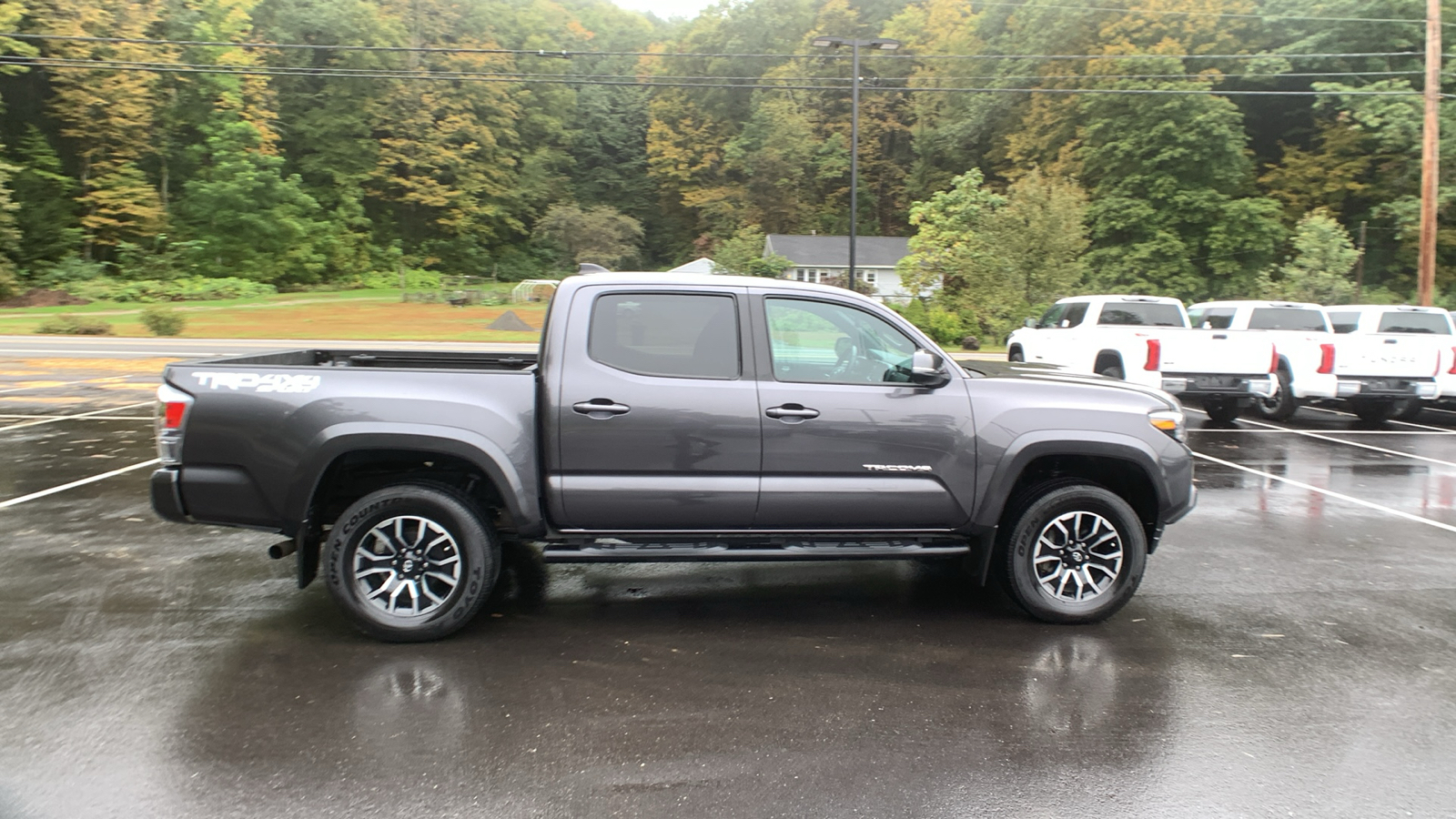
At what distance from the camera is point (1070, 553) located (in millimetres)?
5418

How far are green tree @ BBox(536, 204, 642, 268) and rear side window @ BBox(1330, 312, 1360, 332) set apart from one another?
4458 cm

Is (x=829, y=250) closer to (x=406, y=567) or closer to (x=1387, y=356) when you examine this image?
(x=1387, y=356)

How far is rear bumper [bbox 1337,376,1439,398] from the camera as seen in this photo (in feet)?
45.6

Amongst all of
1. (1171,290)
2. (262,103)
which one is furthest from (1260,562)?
(262,103)

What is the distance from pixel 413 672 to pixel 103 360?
2193cm

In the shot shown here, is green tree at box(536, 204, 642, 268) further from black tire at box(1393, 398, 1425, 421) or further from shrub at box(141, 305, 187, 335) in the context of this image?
black tire at box(1393, 398, 1425, 421)

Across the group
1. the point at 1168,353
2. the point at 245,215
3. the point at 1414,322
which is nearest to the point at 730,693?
the point at 1168,353

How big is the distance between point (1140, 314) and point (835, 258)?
46.2m

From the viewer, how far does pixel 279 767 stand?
3689 mm

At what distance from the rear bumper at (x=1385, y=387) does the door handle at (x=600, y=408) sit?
12.8 metres

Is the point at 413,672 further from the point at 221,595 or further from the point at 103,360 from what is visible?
the point at 103,360

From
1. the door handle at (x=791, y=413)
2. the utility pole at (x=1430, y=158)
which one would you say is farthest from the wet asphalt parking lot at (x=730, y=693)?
the utility pole at (x=1430, y=158)

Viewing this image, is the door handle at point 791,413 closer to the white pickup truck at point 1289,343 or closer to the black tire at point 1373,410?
the white pickup truck at point 1289,343

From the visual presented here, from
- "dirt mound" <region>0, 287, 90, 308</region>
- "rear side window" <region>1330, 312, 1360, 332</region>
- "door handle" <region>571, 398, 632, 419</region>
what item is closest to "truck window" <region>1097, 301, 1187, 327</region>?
"rear side window" <region>1330, 312, 1360, 332</region>
